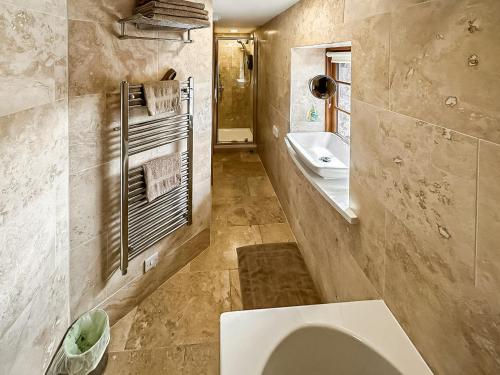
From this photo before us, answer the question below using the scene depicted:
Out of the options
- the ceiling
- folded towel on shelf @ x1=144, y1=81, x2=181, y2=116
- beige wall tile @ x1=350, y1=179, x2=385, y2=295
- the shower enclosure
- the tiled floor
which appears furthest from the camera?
the shower enclosure

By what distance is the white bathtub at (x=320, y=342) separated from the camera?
42.0 inches

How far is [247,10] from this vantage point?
11.3 feet

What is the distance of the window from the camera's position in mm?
2675

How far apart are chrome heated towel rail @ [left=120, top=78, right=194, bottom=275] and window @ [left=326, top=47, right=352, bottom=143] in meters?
1.19

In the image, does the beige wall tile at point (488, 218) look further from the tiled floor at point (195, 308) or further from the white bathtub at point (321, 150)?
the tiled floor at point (195, 308)

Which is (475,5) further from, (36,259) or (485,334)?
(36,259)

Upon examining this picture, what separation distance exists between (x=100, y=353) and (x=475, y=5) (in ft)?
6.60

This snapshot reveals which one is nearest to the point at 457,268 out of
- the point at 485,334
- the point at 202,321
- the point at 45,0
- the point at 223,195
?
the point at 485,334

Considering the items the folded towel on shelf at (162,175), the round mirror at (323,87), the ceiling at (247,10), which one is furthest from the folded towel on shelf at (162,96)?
the ceiling at (247,10)

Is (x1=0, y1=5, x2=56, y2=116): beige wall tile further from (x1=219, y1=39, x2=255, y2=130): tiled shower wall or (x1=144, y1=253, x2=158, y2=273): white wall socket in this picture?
(x1=219, y1=39, x2=255, y2=130): tiled shower wall

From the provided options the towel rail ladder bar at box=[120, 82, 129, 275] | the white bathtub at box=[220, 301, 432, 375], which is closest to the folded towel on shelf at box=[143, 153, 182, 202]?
the towel rail ladder bar at box=[120, 82, 129, 275]

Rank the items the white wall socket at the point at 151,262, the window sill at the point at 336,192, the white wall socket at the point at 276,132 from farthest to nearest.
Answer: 1. the white wall socket at the point at 276,132
2. the white wall socket at the point at 151,262
3. the window sill at the point at 336,192

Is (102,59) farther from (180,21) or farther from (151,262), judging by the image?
(151,262)

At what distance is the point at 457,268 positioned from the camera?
898mm
